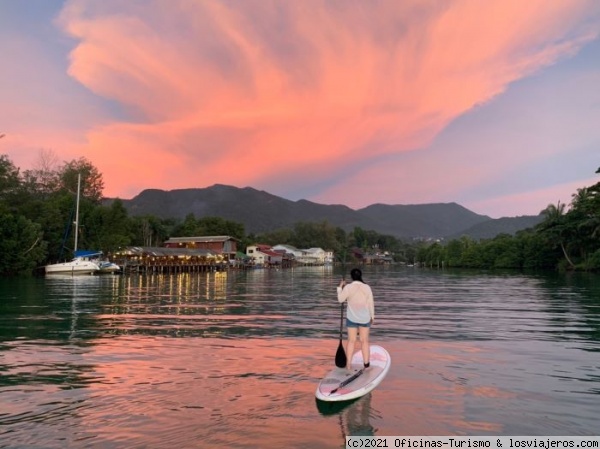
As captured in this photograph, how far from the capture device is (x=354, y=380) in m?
10.3

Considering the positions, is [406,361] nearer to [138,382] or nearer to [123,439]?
[138,382]

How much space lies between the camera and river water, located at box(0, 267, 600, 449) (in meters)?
8.43

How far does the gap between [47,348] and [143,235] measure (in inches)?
4784

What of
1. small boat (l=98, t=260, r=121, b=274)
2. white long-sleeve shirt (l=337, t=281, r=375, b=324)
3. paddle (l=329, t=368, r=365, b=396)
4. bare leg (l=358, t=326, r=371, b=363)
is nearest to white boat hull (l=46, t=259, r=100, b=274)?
small boat (l=98, t=260, r=121, b=274)

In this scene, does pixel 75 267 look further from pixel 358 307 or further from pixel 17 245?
pixel 358 307

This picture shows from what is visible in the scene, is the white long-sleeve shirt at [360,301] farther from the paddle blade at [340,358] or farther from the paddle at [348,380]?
the paddle at [348,380]

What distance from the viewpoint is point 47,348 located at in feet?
51.3

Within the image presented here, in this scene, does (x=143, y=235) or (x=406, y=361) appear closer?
(x=406, y=361)

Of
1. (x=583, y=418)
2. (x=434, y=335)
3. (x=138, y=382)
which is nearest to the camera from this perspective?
(x=583, y=418)

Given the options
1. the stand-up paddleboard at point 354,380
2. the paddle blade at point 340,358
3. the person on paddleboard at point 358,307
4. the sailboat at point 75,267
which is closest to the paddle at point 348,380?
the stand-up paddleboard at point 354,380

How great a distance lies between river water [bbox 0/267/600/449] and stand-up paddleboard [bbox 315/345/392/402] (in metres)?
0.25

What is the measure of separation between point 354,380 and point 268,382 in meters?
2.19

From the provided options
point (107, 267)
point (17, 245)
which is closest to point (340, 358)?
point (17, 245)

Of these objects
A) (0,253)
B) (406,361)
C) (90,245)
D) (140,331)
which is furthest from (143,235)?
(406,361)
